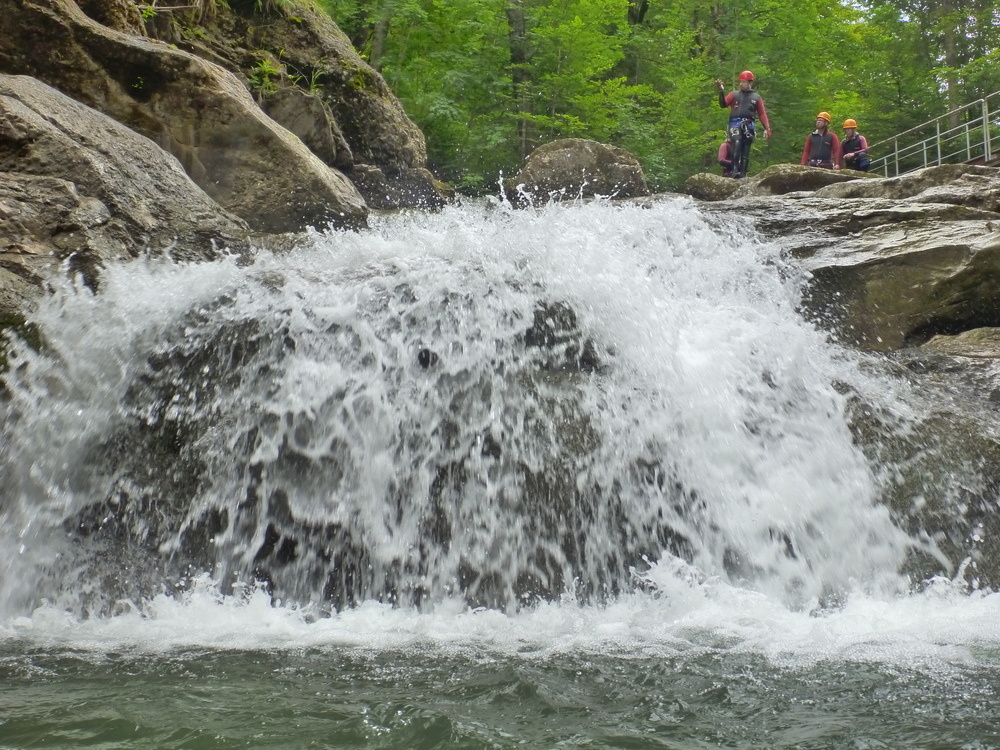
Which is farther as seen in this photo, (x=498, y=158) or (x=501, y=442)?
(x=498, y=158)

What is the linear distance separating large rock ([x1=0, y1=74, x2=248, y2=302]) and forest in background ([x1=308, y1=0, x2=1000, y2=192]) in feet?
31.3

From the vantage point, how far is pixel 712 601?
13.1 feet

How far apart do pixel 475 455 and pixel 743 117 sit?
402 inches

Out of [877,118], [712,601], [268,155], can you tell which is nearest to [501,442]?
[712,601]

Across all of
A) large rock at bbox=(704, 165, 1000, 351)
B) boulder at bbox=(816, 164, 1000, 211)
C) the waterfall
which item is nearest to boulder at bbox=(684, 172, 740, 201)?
boulder at bbox=(816, 164, 1000, 211)

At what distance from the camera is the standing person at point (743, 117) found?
42.3ft

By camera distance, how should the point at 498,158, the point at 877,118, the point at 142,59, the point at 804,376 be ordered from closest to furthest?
the point at 804,376
the point at 142,59
the point at 498,158
the point at 877,118

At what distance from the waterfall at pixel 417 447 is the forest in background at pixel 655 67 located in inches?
421

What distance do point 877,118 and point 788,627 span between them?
68.5ft

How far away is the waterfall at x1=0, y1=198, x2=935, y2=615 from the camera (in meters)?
4.27

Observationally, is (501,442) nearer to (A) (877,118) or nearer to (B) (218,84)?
(B) (218,84)

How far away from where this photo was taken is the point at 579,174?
12.3m

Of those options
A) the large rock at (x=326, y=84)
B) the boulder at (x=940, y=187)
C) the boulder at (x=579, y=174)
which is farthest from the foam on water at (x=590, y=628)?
the boulder at (x=579, y=174)

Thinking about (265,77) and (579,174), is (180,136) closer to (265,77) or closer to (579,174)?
(265,77)
